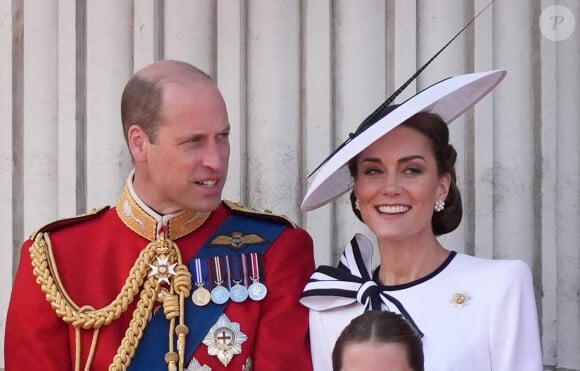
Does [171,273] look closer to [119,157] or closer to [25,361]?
[25,361]

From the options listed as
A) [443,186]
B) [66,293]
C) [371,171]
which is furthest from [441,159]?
[66,293]

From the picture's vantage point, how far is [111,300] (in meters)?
3.48

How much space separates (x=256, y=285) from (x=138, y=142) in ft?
1.70

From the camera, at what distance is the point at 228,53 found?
178 inches

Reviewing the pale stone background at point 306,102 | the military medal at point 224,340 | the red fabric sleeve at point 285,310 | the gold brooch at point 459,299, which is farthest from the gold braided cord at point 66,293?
the pale stone background at point 306,102

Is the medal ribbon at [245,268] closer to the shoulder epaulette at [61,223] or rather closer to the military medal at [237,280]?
the military medal at [237,280]

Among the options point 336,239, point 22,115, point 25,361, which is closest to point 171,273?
point 25,361

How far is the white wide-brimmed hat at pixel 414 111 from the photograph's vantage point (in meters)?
3.21

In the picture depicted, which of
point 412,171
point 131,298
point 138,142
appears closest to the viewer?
point 412,171

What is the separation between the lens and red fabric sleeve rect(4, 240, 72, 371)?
3.40 metres

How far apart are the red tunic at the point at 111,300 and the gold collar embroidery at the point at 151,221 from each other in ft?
0.07

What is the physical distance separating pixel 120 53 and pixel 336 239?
40.4 inches

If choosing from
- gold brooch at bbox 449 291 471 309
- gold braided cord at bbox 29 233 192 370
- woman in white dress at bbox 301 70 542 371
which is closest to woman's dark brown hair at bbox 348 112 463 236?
woman in white dress at bbox 301 70 542 371

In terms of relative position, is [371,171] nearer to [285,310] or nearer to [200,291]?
[285,310]
